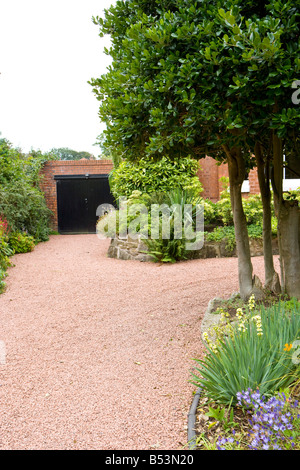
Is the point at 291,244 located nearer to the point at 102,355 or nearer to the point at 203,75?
the point at 203,75

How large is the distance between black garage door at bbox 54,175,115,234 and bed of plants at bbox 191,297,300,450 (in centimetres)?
1290

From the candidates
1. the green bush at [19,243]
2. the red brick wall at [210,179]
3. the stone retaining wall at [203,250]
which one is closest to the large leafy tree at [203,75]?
the stone retaining wall at [203,250]

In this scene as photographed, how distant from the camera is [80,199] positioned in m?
15.2

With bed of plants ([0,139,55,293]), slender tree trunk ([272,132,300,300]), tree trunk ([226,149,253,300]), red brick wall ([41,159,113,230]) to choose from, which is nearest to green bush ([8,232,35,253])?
bed of plants ([0,139,55,293])

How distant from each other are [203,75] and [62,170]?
13049 millimetres

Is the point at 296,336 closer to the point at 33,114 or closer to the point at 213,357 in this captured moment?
the point at 213,357

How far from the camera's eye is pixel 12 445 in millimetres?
2322

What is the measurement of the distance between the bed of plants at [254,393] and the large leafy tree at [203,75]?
1.55 metres

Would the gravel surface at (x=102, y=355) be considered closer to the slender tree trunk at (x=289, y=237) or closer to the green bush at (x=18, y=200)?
the slender tree trunk at (x=289, y=237)

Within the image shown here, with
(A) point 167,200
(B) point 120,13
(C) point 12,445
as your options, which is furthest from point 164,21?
(A) point 167,200

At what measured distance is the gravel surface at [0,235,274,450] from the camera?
243 cm

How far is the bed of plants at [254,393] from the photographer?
6.61 ft

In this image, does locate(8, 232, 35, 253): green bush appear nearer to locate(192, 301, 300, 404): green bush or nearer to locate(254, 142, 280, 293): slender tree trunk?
locate(254, 142, 280, 293): slender tree trunk

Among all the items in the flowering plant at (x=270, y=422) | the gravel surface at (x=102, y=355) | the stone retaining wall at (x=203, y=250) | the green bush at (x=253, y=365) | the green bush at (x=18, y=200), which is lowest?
the gravel surface at (x=102, y=355)
